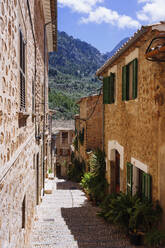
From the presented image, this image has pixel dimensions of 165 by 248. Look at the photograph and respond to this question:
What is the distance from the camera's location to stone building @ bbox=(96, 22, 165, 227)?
627 cm

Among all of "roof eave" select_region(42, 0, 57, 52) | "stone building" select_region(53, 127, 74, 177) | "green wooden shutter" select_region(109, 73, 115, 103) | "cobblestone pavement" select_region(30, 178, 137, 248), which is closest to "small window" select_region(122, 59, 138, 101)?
"green wooden shutter" select_region(109, 73, 115, 103)

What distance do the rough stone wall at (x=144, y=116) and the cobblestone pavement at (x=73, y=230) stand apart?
165cm

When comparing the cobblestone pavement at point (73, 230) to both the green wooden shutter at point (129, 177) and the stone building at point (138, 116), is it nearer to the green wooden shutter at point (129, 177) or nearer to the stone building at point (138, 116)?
the green wooden shutter at point (129, 177)

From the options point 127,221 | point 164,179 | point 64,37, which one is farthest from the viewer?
point 64,37

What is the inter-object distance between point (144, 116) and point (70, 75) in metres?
88.1

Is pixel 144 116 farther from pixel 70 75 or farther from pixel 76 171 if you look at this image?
pixel 70 75

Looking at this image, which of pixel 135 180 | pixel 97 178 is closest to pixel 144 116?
pixel 135 180

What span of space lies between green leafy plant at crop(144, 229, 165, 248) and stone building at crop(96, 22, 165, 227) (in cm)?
69

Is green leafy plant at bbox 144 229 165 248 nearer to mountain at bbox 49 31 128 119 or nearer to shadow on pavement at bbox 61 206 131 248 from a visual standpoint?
shadow on pavement at bbox 61 206 131 248

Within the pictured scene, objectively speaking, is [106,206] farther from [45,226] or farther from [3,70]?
[3,70]

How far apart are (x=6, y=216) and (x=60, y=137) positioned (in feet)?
107

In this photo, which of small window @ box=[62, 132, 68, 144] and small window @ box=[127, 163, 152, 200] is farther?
small window @ box=[62, 132, 68, 144]

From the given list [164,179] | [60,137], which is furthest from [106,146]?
[60,137]

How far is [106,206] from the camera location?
8.93 meters
